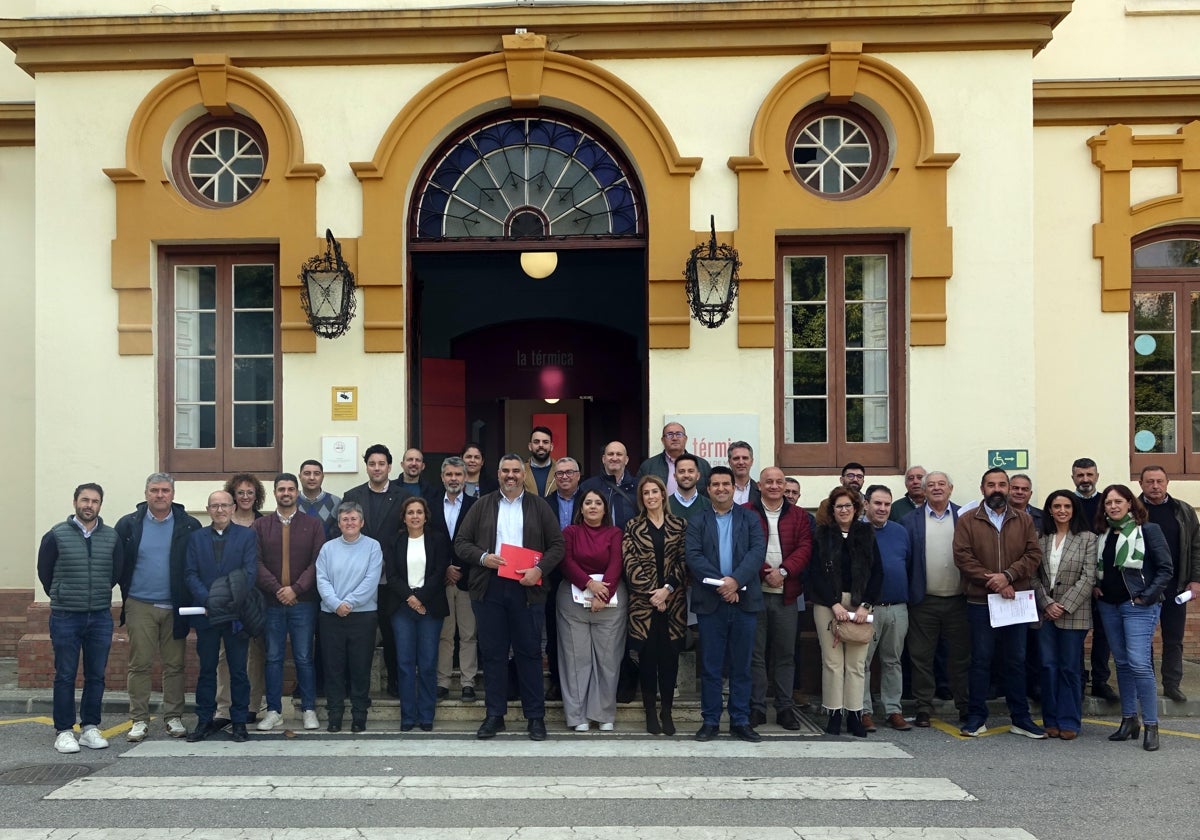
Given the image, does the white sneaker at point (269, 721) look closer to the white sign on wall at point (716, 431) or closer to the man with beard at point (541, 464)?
the man with beard at point (541, 464)

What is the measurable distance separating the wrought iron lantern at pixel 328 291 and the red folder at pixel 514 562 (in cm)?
286

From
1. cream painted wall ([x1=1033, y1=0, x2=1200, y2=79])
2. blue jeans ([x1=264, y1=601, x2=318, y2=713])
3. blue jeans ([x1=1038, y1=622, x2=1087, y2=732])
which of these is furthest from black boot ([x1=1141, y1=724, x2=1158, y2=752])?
cream painted wall ([x1=1033, y1=0, x2=1200, y2=79])

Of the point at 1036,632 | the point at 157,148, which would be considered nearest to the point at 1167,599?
the point at 1036,632

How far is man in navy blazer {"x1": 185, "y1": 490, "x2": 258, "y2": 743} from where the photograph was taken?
821 centimetres

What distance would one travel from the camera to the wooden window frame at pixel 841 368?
10047 mm

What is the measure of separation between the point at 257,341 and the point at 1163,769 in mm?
8112

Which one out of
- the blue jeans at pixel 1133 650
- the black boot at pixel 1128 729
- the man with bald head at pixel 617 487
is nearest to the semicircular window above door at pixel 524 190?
the man with bald head at pixel 617 487

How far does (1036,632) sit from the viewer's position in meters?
8.73

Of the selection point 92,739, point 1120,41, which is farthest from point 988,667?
point 92,739

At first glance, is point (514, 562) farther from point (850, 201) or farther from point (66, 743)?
point (850, 201)

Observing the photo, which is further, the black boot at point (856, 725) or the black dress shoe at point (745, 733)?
the black boot at point (856, 725)

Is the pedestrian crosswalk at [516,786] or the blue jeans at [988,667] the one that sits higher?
the blue jeans at [988,667]

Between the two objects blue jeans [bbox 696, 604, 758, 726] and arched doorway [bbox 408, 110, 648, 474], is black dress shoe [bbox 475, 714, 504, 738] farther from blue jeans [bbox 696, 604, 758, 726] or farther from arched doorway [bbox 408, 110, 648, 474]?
arched doorway [bbox 408, 110, 648, 474]

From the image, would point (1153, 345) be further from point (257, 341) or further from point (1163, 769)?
point (257, 341)
